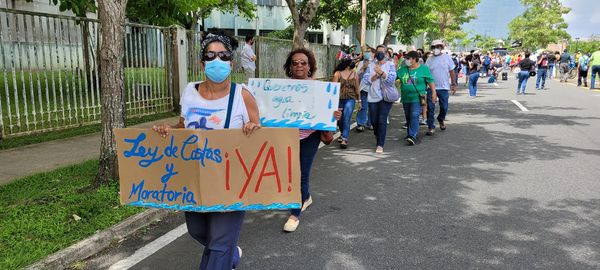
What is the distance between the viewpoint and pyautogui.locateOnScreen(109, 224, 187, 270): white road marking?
3.70 m

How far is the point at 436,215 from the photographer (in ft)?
15.7

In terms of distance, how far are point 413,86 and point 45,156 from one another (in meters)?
5.80

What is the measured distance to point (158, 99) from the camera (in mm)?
11383

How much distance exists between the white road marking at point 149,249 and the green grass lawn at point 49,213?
46 cm

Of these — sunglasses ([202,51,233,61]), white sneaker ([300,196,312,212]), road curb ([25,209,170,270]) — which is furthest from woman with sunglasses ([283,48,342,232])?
sunglasses ([202,51,233,61])

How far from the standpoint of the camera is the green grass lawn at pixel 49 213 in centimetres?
376

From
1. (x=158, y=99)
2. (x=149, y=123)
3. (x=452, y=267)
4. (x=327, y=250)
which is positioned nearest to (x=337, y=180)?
(x=327, y=250)

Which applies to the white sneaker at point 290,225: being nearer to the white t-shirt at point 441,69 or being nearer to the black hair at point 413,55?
the black hair at point 413,55

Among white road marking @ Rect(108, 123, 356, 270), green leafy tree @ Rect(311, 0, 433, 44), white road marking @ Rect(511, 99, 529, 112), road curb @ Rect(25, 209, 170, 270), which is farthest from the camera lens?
green leafy tree @ Rect(311, 0, 433, 44)

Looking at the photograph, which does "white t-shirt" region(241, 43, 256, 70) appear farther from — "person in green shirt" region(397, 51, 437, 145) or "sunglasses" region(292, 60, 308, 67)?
"sunglasses" region(292, 60, 308, 67)

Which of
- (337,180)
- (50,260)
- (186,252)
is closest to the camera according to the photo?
(50,260)

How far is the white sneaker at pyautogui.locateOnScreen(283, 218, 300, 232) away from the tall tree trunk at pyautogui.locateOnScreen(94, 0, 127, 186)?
7.32 feet

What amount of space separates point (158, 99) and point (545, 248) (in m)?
9.24

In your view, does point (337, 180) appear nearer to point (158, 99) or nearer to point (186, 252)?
point (186, 252)
